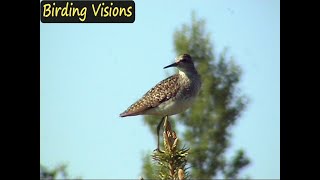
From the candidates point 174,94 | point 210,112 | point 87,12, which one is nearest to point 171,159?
point 87,12

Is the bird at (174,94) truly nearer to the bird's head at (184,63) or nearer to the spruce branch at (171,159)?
the bird's head at (184,63)

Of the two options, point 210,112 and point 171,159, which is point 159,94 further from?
point 210,112

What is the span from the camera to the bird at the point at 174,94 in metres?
9.98

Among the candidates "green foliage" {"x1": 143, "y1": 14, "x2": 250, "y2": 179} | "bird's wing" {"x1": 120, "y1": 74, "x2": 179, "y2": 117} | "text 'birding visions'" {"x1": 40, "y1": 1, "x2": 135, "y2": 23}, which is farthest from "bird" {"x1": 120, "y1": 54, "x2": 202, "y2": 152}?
"green foliage" {"x1": 143, "y1": 14, "x2": 250, "y2": 179}

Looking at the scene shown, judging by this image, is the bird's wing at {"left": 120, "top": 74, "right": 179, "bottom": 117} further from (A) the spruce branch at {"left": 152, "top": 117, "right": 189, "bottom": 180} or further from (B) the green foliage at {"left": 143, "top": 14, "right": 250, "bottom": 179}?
(B) the green foliage at {"left": 143, "top": 14, "right": 250, "bottom": 179}

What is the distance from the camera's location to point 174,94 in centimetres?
1003

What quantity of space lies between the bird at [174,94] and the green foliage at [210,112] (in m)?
10.1

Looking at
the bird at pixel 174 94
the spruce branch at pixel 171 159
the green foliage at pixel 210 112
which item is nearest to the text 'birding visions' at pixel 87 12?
the bird at pixel 174 94

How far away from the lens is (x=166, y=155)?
5621mm
